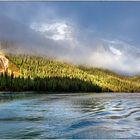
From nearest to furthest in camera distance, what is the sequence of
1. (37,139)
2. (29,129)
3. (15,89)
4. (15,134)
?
1. (37,139)
2. (15,134)
3. (29,129)
4. (15,89)

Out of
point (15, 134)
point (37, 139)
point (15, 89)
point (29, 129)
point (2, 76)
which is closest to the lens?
point (37, 139)

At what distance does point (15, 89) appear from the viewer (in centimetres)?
18212

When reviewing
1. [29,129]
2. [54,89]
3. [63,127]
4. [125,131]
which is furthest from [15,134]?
[54,89]

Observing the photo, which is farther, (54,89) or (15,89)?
(54,89)

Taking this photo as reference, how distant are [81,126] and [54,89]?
565 ft

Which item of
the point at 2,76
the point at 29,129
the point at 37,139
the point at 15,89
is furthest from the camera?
the point at 2,76

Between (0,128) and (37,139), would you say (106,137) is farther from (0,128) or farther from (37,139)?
(0,128)

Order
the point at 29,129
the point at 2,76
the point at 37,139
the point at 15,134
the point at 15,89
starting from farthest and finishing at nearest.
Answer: the point at 2,76
the point at 15,89
the point at 29,129
the point at 15,134
the point at 37,139

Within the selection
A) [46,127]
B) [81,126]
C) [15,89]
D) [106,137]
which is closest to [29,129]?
[46,127]

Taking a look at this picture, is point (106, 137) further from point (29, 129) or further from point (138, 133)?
point (29, 129)

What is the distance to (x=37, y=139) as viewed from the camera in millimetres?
21875

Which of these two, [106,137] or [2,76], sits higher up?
[2,76]

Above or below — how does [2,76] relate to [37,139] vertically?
above

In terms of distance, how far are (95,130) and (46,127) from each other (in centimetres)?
421
